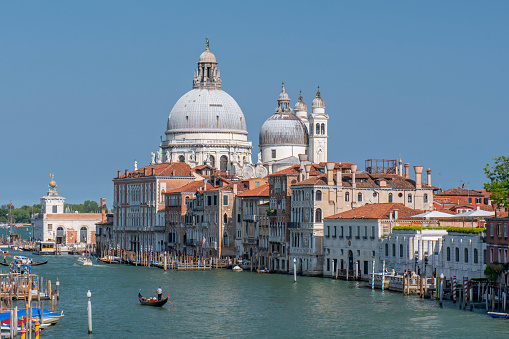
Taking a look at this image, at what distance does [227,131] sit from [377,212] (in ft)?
187

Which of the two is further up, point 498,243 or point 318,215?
point 318,215

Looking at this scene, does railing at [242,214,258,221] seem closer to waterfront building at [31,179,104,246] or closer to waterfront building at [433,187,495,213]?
waterfront building at [433,187,495,213]

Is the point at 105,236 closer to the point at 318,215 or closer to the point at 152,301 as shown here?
the point at 318,215

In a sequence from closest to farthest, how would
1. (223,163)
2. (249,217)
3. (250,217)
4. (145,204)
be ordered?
(250,217) < (249,217) < (145,204) < (223,163)

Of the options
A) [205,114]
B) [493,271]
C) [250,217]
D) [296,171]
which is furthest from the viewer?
[205,114]

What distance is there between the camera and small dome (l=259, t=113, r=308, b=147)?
12250cm

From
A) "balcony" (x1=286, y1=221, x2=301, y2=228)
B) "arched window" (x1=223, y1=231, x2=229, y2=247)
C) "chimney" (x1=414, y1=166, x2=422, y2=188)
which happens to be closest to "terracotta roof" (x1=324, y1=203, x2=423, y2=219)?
"balcony" (x1=286, y1=221, x2=301, y2=228)

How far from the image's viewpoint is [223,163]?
127438 mm

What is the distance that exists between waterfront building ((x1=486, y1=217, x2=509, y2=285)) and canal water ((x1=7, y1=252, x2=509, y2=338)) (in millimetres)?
2670

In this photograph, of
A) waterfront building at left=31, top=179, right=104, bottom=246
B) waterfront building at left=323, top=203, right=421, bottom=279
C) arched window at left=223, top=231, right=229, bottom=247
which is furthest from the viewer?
waterfront building at left=31, top=179, right=104, bottom=246

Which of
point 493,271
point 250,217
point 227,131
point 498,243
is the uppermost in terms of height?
point 227,131

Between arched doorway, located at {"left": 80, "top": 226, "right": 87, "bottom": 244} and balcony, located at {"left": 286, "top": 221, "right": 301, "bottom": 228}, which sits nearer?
balcony, located at {"left": 286, "top": 221, "right": 301, "bottom": 228}

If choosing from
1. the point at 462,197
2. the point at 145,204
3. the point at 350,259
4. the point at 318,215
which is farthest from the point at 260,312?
the point at 145,204

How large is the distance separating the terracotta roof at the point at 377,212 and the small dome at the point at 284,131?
47.0 meters
